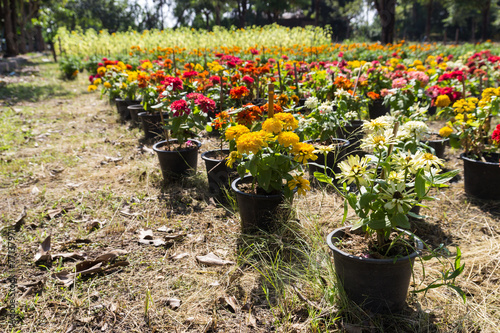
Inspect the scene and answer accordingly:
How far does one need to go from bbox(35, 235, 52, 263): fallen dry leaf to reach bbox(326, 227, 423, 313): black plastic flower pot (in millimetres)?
1762

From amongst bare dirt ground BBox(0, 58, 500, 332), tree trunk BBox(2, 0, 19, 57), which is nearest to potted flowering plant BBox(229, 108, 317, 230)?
bare dirt ground BBox(0, 58, 500, 332)

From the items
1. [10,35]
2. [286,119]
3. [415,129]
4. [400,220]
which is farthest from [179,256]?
[10,35]

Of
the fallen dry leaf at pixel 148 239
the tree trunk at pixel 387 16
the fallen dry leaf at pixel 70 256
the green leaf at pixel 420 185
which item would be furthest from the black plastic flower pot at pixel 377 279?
the tree trunk at pixel 387 16

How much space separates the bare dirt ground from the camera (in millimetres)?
1726

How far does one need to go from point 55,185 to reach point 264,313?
261cm

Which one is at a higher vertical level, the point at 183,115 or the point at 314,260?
the point at 183,115

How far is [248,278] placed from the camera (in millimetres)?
2041

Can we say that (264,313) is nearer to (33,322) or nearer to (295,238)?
(295,238)

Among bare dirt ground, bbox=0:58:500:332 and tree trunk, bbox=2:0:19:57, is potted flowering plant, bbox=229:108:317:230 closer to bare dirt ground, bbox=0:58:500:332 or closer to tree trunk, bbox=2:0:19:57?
bare dirt ground, bbox=0:58:500:332

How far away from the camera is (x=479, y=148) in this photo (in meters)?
3.04

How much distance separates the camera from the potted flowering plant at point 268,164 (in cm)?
202

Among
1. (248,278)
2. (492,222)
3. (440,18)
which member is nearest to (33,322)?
(248,278)

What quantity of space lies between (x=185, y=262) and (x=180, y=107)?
1.38 meters

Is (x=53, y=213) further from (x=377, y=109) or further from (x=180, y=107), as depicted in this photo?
(x=377, y=109)
